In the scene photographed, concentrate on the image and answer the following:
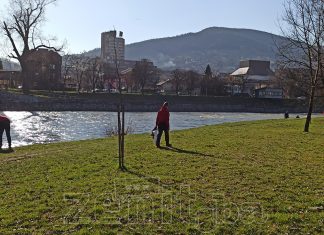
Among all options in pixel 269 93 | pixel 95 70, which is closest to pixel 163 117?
pixel 95 70

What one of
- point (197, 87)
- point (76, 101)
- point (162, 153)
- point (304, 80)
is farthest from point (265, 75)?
point (162, 153)

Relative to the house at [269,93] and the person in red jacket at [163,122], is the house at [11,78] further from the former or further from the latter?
the person in red jacket at [163,122]

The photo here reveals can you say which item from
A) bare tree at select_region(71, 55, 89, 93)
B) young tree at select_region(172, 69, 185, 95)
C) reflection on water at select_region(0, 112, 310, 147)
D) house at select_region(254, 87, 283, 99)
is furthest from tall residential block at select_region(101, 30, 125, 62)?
house at select_region(254, 87, 283, 99)

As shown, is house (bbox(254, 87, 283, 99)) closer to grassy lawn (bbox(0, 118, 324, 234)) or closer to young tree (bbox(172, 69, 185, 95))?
young tree (bbox(172, 69, 185, 95))

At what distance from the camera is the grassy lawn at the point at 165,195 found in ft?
19.9

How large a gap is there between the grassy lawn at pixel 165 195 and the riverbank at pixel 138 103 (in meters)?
42.6

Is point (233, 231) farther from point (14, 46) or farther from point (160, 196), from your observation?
point (14, 46)

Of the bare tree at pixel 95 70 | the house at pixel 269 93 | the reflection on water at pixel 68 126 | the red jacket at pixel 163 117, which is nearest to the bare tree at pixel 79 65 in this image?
the bare tree at pixel 95 70

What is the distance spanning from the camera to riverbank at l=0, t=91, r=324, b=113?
205ft

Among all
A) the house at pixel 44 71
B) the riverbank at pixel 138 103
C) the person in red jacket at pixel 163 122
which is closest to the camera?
the person in red jacket at pixel 163 122

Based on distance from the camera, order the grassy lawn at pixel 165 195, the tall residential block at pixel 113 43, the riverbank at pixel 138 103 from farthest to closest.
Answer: the riverbank at pixel 138 103 → the tall residential block at pixel 113 43 → the grassy lawn at pixel 165 195

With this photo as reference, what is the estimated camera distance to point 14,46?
205ft

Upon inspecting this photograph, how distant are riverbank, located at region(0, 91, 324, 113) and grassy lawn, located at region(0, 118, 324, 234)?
42.6 m

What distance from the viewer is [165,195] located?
7477 millimetres
